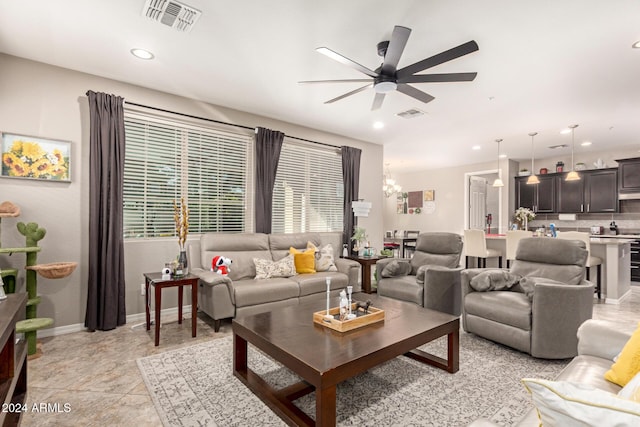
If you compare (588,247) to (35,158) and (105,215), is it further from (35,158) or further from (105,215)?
(35,158)

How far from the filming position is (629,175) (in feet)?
20.6

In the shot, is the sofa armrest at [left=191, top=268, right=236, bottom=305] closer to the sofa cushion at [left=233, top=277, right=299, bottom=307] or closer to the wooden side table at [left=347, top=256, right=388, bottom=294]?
the sofa cushion at [left=233, top=277, right=299, bottom=307]

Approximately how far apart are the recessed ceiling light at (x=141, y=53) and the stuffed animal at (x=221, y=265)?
7.01 ft

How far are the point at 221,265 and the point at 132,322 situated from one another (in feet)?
3.94

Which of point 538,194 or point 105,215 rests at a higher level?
point 538,194

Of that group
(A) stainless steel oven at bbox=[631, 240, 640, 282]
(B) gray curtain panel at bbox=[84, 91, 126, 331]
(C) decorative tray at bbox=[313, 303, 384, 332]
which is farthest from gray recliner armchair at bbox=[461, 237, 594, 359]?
(A) stainless steel oven at bbox=[631, 240, 640, 282]

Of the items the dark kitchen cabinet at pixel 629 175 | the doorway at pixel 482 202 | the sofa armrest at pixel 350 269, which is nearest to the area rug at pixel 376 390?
the sofa armrest at pixel 350 269

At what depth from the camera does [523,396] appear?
7.06 feet

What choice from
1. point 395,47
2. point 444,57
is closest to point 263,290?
point 395,47

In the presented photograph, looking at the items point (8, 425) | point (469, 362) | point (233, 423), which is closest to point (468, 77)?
point (469, 362)

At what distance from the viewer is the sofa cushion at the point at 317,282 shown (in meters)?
3.85

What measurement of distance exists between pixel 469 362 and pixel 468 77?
234 centimetres

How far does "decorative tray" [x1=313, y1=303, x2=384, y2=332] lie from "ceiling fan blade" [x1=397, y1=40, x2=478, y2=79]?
1917 mm

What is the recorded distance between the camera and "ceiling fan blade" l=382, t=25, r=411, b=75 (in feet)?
6.91
